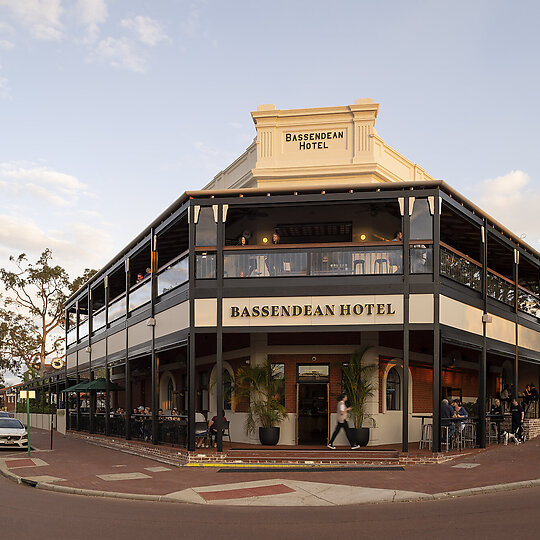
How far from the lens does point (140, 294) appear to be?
26203 mm

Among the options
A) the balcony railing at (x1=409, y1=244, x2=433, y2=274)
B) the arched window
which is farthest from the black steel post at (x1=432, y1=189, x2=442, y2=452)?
the arched window

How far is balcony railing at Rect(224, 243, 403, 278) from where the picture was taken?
2003cm

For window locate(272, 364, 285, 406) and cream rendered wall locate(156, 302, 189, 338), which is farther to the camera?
window locate(272, 364, 285, 406)

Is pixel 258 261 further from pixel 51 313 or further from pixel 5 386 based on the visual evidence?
pixel 5 386

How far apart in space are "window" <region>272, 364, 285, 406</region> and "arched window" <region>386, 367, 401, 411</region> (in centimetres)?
345

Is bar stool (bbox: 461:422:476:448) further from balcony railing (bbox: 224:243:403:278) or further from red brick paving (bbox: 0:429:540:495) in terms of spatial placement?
balcony railing (bbox: 224:243:403:278)

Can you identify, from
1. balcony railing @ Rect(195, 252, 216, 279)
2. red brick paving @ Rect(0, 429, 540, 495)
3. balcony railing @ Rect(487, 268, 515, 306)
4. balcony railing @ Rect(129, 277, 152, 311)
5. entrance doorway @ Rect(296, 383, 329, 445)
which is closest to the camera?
red brick paving @ Rect(0, 429, 540, 495)

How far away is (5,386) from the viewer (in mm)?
96188

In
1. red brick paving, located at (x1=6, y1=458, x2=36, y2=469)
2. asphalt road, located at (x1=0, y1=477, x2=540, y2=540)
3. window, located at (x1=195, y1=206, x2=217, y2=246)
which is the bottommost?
red brick paving, located at (x1=6, y1=458, x2=36, y2=469)

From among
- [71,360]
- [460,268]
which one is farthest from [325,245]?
[71,360]

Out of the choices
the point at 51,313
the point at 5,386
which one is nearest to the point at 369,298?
the point at 51,313

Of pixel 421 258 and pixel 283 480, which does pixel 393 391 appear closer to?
pixel 421 258

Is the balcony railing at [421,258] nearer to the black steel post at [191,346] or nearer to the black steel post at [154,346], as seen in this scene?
the black steel post at [191,346]

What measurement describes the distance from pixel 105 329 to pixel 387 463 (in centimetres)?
1744
